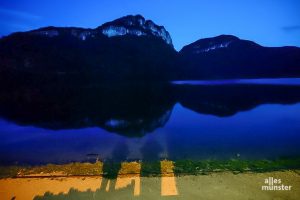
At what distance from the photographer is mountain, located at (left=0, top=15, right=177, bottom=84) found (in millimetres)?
109725

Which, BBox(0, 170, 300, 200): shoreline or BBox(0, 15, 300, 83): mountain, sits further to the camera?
BBox(0, 15, 300, 83): mountain

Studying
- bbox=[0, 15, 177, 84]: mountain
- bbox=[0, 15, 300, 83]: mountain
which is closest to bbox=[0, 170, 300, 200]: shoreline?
bbox=[0, 15, 300, 83]: mountain

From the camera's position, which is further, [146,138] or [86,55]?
[86,55]

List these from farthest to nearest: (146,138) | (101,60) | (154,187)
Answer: (101,60) < (146,138) < (154,187)

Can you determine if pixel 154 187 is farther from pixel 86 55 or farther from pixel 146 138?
pixel 86 55

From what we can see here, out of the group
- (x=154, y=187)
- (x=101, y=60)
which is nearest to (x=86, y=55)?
(x=101, y=60)

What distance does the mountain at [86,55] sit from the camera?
10973cm

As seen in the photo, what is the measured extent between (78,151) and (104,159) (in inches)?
133

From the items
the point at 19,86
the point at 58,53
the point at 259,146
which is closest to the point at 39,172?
the point at 259,146

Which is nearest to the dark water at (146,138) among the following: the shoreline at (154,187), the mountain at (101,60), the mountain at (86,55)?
the shoreline at (154,187)

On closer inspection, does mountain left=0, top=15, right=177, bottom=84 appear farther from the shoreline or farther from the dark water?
the shoreline

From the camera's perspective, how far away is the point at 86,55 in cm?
14875

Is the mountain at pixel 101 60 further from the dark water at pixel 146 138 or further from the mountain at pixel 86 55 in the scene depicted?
the dark water at pixel 146 138

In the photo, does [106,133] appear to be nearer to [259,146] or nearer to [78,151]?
[78,151]
